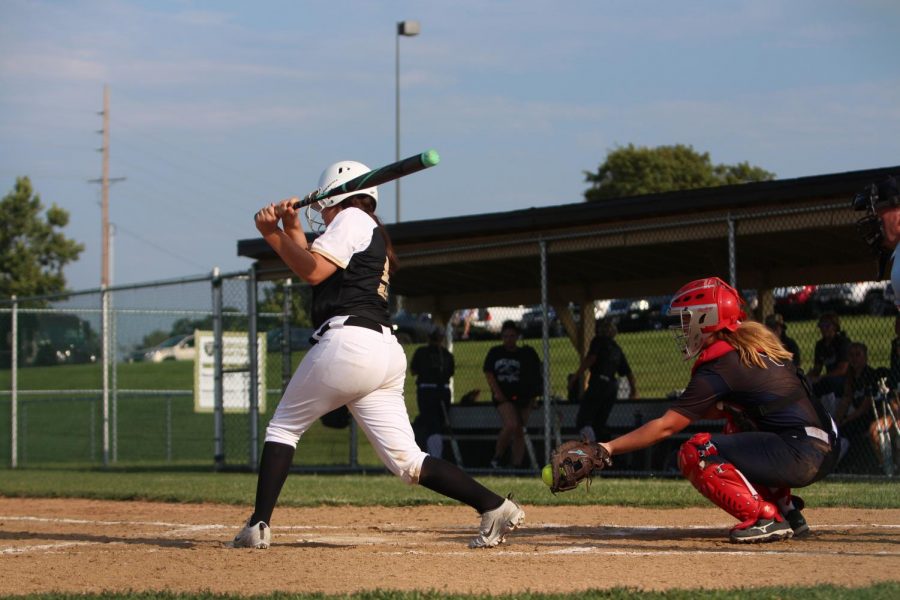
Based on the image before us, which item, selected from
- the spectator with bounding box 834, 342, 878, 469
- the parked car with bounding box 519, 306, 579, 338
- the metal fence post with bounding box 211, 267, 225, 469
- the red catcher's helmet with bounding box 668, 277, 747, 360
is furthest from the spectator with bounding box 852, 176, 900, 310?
the parked car with bounding box 519, 306, 579, 338

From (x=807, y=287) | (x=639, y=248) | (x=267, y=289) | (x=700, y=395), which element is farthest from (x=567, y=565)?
(x=267, y=289)

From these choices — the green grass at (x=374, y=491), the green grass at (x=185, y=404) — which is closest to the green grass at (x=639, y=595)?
the green grass at (x=374, y=491)

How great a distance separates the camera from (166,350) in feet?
74.5

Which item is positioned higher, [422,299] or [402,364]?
[422,299]

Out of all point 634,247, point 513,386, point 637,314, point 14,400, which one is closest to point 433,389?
point 513,386

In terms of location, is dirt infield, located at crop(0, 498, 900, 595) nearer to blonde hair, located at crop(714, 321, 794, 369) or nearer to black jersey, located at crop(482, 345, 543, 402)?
blonde hair, located at crop(714, 321, 794, 369)

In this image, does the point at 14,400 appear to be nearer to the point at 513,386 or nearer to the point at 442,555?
the point at 513,386

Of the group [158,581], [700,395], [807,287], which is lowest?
[158,581]

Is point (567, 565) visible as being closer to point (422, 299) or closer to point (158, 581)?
point (158, 581)

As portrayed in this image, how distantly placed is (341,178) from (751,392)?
7.86 ft

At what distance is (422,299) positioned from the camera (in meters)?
19.2

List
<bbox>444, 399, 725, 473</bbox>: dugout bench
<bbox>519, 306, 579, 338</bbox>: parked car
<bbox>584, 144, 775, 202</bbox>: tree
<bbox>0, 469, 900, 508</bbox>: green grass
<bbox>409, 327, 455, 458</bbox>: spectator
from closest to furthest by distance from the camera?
<bbox>0, 469, 900, 508</bbox>: green grass < <bbox>444, 399, 725, 473</bbox>: dugout bench < <bbox>409, 327, 455, 458</bbox>: spectator < <bbox>519, 306, 579, 338</bbox>: parked car < <bbox>584, 144, 775, 202</bbox>: tree

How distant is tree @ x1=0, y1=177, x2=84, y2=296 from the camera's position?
40781 mm

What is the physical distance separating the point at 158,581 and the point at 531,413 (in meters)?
10.1
